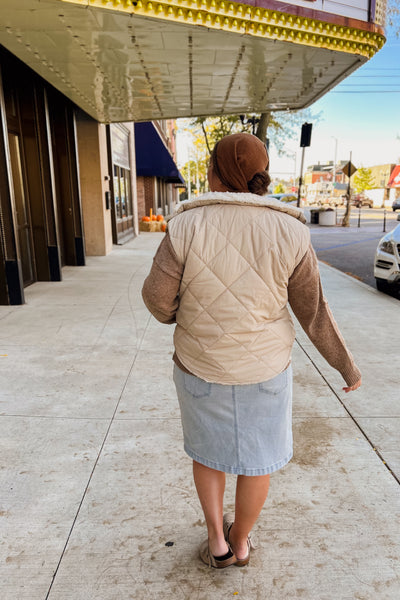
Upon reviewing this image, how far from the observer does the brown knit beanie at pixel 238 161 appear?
1.57 m

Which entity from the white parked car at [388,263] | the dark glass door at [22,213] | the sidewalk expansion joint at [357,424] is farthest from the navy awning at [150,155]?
the sidewalk expansion joint at [357,424]

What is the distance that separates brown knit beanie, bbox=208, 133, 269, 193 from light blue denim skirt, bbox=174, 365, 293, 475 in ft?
2.44

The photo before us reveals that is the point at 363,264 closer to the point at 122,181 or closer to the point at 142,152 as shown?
the point at 122,181

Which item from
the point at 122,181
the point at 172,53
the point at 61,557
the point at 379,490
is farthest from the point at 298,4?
the point at 122,181

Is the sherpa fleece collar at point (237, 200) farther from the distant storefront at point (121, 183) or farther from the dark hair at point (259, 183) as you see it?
A: the distant storefront at point (121, 183)

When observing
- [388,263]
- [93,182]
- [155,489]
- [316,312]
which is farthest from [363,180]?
[316,312]

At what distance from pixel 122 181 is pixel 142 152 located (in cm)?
454

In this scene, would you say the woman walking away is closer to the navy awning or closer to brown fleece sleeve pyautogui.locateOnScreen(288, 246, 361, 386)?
brown fleece sleeve pyautogui.locateOnScreen(288, 246, 361, 386)

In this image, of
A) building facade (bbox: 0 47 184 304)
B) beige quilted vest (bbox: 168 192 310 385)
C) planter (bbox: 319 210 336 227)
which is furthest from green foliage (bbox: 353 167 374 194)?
beige quilted vest (bbox: 168 192 310 385)

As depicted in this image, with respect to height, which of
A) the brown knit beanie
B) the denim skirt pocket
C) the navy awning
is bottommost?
the denim skirt pocket

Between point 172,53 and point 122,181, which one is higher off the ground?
point 172,53

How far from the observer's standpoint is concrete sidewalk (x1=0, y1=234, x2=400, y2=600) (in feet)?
6.23

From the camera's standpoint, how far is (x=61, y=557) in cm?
201

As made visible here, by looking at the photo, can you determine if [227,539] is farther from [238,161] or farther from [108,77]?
[108,77]
